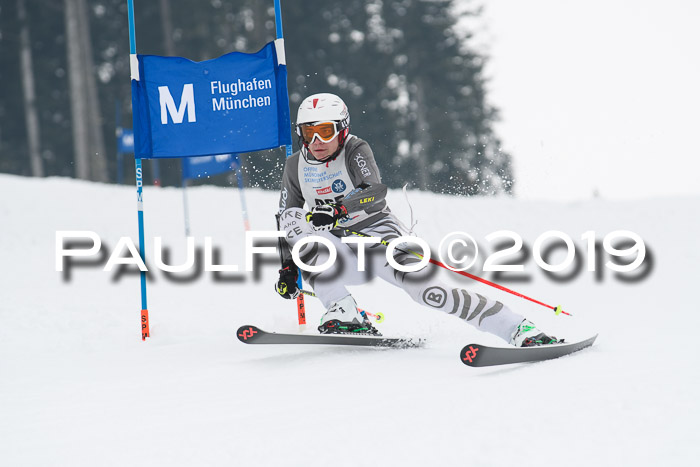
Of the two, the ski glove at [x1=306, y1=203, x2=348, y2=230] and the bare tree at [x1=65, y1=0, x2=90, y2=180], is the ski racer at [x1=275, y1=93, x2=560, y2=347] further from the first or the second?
the bare tree at [x1=65, y1=0, x2=90, y2=180]

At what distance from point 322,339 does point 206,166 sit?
7738 millimetres

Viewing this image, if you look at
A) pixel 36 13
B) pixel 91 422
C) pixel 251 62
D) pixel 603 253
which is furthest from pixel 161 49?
pixel 91 422

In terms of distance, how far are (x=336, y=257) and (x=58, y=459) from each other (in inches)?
92.2

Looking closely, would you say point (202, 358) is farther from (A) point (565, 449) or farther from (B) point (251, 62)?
(A) point (565, 449)

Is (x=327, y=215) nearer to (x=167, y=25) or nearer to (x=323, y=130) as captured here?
(x=323, y=130)

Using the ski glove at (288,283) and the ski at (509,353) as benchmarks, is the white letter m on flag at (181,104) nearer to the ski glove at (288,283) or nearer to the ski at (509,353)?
the ski glove at (288,283)

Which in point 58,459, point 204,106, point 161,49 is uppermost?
point 161,49

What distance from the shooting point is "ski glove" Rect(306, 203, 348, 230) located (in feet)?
14.4

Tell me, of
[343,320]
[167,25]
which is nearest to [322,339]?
[343,320]

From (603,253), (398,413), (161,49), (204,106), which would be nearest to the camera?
(398,413)

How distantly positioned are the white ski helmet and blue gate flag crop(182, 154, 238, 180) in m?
6.87

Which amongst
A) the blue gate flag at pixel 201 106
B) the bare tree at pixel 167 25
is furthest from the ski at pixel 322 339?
the bare tree at pixel 167 25

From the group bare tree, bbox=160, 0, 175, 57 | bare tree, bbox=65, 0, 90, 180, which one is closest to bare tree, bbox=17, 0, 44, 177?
bare tree, bbox=160, 0, 175, 57

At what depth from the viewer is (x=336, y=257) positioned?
4738 millimetres
